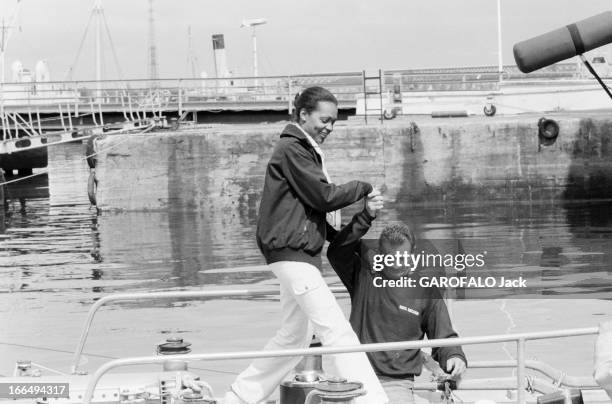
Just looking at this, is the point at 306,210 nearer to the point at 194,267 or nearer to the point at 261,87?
the point at 194,267

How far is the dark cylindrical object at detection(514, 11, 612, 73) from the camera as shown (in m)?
3.71

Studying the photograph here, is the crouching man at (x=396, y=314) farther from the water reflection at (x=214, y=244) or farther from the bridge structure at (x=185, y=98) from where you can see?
the bridge structure at (x=185, y=98)

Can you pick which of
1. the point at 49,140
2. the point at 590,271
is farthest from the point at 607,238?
the point at 49,140

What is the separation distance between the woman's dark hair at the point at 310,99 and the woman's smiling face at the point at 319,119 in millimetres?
15

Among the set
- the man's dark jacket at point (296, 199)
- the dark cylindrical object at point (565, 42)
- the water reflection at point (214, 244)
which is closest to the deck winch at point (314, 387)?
the man's dark jacket at point (296, 199)

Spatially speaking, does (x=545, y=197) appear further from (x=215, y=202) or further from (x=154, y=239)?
(x=154, y=239)

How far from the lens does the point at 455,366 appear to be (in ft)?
17.2

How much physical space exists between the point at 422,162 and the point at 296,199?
21257mm

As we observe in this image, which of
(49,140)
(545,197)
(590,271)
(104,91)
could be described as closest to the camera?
(590,271)

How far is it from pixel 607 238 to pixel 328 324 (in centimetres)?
1552

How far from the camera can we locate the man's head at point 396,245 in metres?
5.27

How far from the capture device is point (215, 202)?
26.5 metres

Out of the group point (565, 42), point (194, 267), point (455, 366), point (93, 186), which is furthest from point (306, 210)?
point (93, 186)

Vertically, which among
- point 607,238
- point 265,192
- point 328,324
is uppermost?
point 265,192
